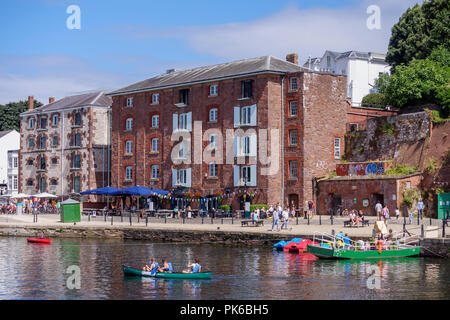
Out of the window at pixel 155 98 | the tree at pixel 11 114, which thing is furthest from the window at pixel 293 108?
the tree at pixel 11 114

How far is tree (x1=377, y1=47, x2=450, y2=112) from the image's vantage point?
216ft

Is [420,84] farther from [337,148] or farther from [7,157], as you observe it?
[7,157]

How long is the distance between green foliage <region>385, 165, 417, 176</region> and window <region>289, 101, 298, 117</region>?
10.9 metres

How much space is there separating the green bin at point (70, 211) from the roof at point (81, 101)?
977 inches

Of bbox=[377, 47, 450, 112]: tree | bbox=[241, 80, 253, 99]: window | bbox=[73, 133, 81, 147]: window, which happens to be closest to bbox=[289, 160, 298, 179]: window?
bbox=[241, 80, 253, 99]: window

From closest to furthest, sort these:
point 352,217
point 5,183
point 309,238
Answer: point 309,238 < point 352,217 < point 5,183

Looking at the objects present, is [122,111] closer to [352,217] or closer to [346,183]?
[346,183]

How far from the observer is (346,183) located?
63.2 meters

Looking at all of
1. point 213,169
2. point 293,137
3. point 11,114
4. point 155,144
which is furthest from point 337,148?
point 11,114

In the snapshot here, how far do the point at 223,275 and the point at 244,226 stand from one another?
17.8 meters

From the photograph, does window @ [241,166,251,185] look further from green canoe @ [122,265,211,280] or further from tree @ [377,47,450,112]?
green canoe @ [122,265,211,280]

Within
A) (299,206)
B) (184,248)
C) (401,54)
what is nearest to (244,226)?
(184,248)

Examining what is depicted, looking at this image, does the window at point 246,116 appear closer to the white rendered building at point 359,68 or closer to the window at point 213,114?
the window at point 213,114

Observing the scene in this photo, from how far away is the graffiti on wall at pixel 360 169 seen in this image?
6266 centimetres
